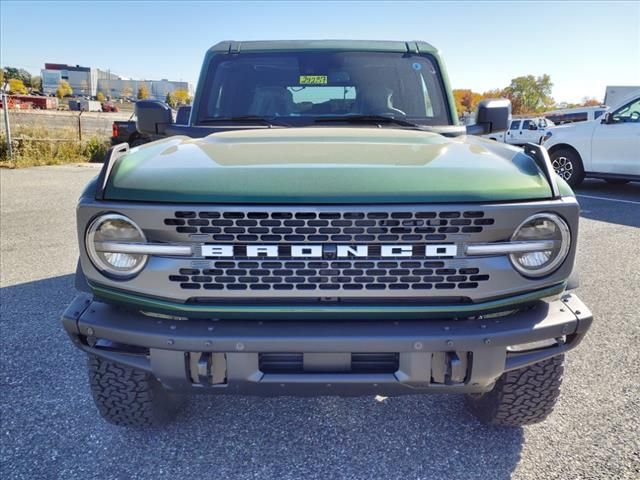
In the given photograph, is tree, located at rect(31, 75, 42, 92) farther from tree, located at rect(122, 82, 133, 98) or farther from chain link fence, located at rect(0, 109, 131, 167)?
chain link fence, located at rect(0, 109, 131, 167)

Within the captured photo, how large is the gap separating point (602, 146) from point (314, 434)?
9.04 m

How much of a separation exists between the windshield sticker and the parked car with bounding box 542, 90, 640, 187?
25.3 feet

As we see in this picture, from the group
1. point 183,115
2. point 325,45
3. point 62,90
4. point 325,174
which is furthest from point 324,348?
point 62,90

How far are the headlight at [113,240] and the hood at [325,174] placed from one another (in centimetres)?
11

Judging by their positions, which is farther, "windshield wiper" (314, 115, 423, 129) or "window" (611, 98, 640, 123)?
"window" (611, 98, 640, 123)

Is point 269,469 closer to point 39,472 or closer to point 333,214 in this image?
point 39,472

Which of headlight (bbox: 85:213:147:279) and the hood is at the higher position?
the hood

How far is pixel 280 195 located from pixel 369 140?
0.94m

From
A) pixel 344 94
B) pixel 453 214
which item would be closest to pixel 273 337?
pixel 453 214

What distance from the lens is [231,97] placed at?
354 centimetres

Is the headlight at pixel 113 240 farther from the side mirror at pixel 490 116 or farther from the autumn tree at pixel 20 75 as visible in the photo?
the autumn tree at pixel 20 75

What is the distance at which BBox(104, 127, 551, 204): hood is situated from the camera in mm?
1912

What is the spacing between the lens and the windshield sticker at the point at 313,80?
3520 mm

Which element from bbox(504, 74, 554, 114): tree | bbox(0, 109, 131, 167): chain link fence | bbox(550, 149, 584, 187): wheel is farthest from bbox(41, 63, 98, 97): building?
bbox(550, 149, 584, 187): wheel
